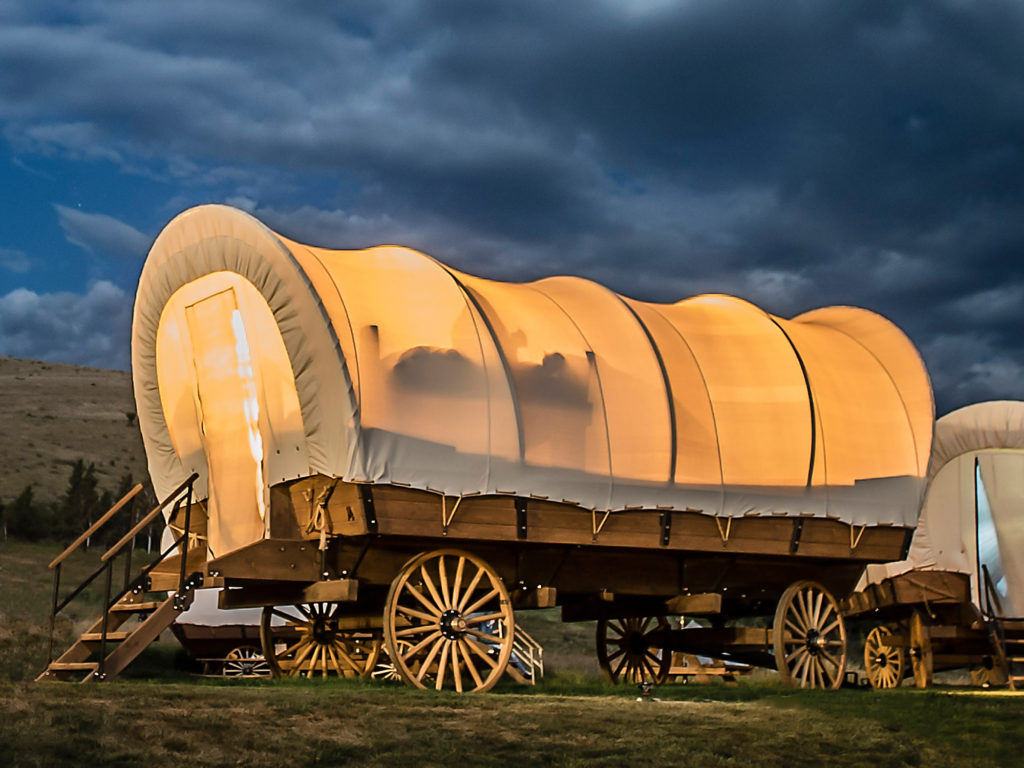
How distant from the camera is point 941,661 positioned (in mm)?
18156

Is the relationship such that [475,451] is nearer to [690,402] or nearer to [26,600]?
[690,402]

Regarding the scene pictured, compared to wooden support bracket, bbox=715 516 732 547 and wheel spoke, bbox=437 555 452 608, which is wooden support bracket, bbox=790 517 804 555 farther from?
wheel spoke, bbox=437 555 452 608

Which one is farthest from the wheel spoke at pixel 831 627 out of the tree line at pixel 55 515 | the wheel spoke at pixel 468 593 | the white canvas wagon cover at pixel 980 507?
the tree line at pixel 55 515

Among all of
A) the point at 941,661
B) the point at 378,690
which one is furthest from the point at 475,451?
the point at 941,661

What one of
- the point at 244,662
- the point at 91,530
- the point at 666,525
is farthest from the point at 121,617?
the point at 244,662

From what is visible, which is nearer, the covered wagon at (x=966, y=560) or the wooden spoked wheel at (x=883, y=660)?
the covered wagon at (x=966, y=560)

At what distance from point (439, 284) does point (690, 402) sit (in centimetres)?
329

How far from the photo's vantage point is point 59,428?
61281 mm

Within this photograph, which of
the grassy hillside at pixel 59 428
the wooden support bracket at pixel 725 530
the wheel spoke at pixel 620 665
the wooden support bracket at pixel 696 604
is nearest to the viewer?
the wooden support bracket at pixel 725 530

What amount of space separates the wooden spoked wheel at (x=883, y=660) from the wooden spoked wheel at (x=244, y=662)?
34.2ft

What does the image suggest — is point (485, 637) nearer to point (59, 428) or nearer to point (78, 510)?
point (78, 510)

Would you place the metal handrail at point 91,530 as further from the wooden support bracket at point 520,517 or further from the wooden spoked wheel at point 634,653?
the wooden spoked wheel at point 634,653

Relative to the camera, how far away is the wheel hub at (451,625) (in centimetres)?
1120

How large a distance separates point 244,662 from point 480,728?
12335mm
